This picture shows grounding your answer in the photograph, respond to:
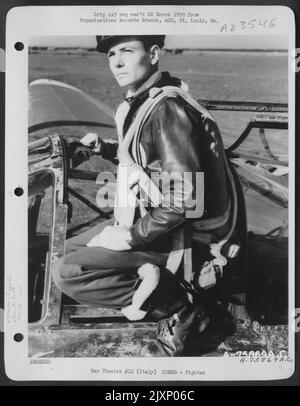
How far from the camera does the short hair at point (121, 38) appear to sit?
0.85 metres

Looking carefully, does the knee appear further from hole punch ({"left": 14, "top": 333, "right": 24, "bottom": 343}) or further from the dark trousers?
hole punch ({"left": 14, "top": 333, "right": 24, "bottom": 343})

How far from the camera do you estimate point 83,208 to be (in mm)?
862

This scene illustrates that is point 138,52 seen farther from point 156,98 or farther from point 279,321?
point 279,321

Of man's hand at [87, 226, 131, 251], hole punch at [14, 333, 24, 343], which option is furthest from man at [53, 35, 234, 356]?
hole punch at [14, 333, 24, 343]

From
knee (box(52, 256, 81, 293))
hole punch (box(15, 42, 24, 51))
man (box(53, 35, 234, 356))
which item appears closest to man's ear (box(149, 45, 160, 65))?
man (box(53, 35, 234, 356))

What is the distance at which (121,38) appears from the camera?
2.80 ft

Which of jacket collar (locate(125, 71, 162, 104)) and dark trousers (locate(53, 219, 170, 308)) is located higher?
jacket collar (locate(125, 71, 162, 104))

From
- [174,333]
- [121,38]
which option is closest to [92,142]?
[121,38]

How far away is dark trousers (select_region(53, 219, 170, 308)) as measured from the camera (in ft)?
2.78

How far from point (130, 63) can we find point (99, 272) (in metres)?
0.36

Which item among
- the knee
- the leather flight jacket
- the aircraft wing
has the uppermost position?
the aircraft wing

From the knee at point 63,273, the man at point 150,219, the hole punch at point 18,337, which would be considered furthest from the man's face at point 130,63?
the hole punch at point 18,337

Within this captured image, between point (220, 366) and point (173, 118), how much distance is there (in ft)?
1.42
